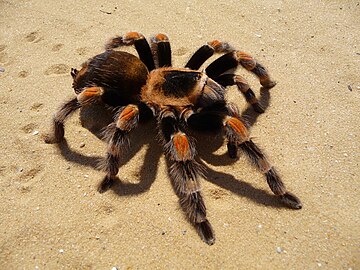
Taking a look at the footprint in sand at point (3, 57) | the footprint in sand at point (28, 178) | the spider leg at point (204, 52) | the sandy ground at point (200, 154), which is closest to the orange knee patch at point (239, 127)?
the sandy ground at point (200, 154)

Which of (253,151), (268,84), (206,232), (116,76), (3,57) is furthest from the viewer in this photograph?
(3,57)

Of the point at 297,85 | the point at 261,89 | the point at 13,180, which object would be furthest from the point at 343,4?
the point at 13,180

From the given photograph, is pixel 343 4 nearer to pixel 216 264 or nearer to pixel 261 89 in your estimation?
pixel 261 89

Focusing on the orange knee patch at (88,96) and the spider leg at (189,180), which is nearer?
the spider leg at (189,180)

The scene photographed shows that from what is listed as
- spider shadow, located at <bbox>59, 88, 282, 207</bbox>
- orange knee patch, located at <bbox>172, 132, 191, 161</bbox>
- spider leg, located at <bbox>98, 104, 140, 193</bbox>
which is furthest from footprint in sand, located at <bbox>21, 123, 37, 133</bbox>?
orange knee patch, located at <bbox>172, 132, 191, 161</bbox>

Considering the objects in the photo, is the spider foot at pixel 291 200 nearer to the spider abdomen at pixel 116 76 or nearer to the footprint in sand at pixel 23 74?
the spider abdomen at pixel 116 76

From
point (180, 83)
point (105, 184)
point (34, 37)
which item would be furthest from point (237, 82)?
point (34, 37)

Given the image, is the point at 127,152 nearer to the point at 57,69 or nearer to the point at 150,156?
the point at 150,156
